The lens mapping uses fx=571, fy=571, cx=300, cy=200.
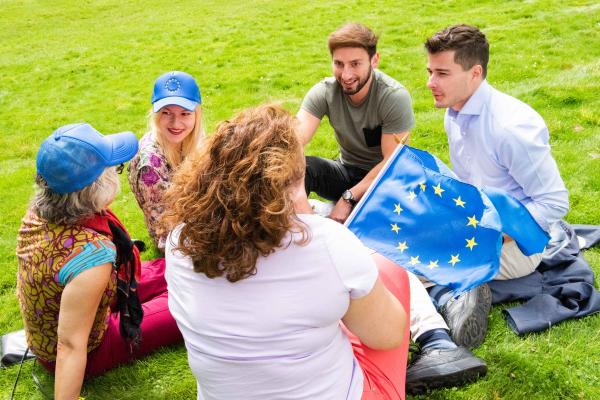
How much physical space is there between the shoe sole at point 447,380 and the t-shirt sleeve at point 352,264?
1.49 metres

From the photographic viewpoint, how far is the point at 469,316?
12.9 feet

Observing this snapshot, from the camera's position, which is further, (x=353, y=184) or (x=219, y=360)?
(x=353, y=184)

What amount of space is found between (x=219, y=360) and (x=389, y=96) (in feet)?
11.7

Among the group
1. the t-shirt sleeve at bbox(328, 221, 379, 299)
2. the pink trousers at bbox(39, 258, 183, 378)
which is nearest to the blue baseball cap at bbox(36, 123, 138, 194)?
the pink trousers at bbox(39, 258, 183, 378)

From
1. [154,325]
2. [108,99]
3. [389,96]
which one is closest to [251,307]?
[154,325]

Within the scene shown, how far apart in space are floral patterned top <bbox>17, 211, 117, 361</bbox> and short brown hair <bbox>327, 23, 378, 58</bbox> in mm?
2961

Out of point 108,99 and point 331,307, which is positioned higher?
point 331,307

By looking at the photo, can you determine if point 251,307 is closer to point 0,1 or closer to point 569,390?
point 569,390

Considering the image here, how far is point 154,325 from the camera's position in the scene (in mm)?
4133

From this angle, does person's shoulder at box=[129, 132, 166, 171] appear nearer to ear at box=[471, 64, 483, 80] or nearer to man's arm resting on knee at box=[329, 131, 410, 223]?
man's arm resting on knee at box=[329, 131, 410, 223]

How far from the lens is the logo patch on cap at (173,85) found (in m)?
4.87

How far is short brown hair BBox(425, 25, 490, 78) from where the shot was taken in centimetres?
430

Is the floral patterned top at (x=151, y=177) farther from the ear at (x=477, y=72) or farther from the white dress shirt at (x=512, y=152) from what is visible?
the ear at (x=477, y=72)

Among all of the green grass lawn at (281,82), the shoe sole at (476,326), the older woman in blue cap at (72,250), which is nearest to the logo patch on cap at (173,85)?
the green grass lawn at (281,82)
